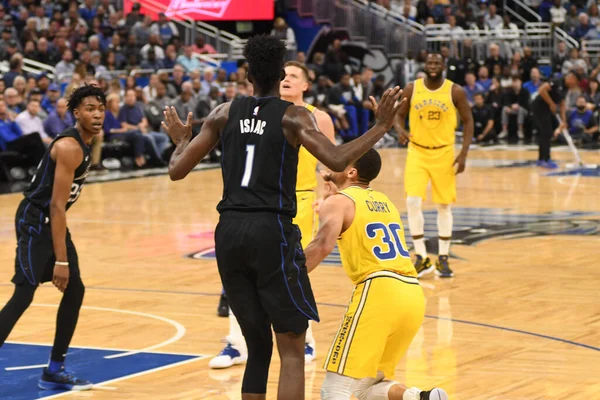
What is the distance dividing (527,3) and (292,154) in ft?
97.9

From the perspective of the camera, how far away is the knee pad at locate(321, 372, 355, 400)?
554 cm

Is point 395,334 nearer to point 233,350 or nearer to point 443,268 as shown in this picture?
point 233,350

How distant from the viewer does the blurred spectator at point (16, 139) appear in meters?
18.4

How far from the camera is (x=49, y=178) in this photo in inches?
278

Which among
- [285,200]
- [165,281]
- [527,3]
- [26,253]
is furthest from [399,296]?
[527,3]

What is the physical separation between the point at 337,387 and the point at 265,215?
982mm

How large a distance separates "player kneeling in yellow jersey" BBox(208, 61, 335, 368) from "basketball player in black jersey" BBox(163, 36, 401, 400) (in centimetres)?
234

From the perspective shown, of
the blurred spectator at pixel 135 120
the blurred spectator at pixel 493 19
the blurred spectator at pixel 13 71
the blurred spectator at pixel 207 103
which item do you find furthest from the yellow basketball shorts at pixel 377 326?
the blurred spectator at pixel 493 19

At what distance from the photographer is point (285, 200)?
5133 millimetres

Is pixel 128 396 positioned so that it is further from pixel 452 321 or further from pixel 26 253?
pixel 452 321

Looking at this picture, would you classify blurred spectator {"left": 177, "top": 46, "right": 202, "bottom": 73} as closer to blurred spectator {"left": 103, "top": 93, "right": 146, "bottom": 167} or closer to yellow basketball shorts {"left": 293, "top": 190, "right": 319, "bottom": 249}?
blurred spectator {"left": 103, "top": 93, "right": 146, "bottom": 167}

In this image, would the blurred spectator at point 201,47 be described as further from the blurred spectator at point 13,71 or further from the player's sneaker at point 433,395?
the player's sneaker at point 433,395

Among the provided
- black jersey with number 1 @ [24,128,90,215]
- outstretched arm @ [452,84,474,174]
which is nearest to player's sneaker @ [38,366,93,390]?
black jersey with number 1 @ [24,128,90,215]

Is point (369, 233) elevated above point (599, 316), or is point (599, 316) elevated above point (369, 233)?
point (369, 233)
